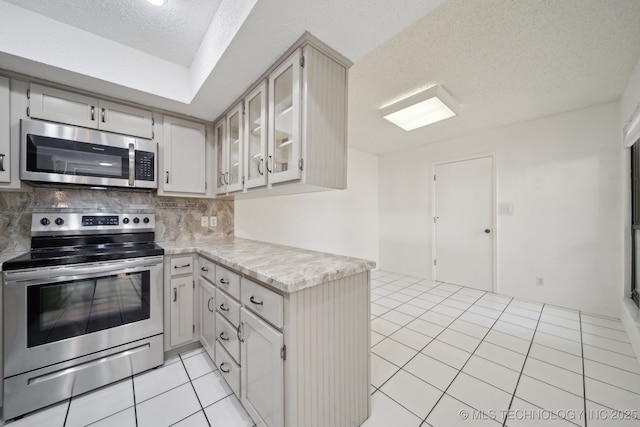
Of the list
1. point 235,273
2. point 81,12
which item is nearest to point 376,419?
point 235,273

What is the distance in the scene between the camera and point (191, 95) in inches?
79.3

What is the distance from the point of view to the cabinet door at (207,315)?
5.61 ft

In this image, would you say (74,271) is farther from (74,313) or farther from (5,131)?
(5,131)

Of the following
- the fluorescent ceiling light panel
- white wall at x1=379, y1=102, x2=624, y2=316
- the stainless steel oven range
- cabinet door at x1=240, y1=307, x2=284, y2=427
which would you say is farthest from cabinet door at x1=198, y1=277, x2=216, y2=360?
white wall at x1=379, y1=102, x2=624, y2=316

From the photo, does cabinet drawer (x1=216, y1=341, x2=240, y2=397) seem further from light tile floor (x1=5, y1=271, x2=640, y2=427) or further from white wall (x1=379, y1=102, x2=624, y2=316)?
white wall (x1=379, y1=102, x2=624, y2=316)

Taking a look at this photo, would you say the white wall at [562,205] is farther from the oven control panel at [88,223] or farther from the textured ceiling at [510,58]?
the oven control panel at [88,223]

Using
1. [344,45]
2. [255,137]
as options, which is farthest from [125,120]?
[344,45]

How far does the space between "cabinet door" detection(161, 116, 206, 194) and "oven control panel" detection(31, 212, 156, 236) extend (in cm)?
39

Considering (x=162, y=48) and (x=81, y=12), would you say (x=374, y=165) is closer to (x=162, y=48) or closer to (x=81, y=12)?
(x=162, y=48)

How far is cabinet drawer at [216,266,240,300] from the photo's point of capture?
139 cm

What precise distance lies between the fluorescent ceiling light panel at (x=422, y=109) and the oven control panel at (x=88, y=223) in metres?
2.77

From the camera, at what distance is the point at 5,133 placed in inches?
61.7

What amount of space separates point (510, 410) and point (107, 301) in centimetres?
268

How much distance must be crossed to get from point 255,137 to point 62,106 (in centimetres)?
143
